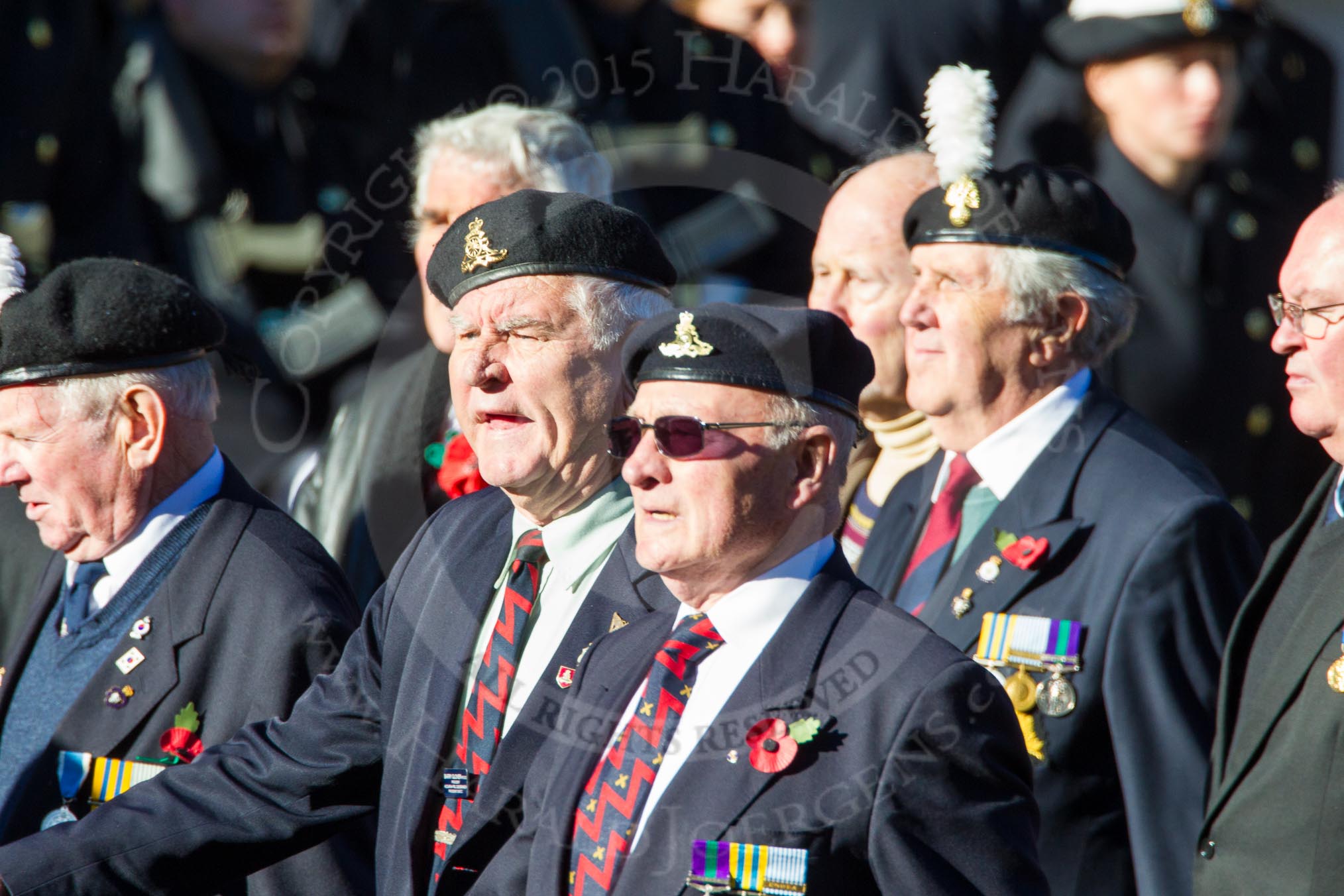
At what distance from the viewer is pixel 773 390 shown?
272cm

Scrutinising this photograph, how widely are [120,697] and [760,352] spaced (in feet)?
5.86

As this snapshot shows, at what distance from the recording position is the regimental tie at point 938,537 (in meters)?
4.04

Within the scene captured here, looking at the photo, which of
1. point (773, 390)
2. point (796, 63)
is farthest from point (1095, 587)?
point (796, 63)

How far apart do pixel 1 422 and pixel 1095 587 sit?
8.53 ft

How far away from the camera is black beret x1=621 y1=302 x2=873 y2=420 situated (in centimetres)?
272

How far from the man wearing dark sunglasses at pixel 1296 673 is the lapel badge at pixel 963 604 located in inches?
23.8

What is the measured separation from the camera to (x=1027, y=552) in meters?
3.69

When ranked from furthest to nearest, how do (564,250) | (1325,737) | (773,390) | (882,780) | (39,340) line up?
(39,340)
(564,250)
(1325,737)
(773,390)
(882,780)

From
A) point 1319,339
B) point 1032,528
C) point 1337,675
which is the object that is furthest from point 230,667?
point 1319,339

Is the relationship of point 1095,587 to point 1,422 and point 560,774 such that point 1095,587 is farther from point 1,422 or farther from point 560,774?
point 1,422

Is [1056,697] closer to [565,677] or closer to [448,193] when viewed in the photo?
[565,677]

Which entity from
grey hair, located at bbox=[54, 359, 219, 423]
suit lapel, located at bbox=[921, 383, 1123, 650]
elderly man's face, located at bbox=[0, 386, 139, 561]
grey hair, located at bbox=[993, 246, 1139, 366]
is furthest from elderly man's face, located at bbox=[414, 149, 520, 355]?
suit lapel, located at bbox=[921, 383, 1123, 650]

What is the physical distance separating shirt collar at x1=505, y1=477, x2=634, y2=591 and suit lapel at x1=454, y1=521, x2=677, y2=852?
51 mm

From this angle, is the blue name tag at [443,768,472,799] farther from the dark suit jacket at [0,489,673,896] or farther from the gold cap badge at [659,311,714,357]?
the gold cap badge at [659,311,714,357]
